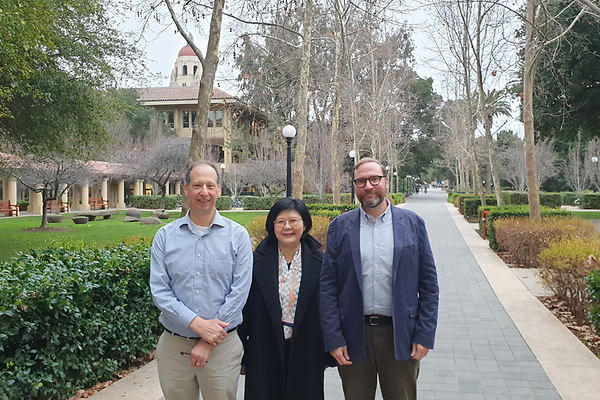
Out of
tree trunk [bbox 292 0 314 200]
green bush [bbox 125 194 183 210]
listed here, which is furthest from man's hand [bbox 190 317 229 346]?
green bush [bbox 125 194 183 210]

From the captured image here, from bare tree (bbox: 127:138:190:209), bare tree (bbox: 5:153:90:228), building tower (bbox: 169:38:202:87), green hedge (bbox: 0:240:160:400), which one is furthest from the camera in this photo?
building tower (bbox: 169:38:202:87)

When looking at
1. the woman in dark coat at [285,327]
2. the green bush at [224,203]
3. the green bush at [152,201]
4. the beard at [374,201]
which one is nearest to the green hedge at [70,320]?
the woman in dark coat at [285,327]

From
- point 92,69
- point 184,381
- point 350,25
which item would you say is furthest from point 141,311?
point 350,25

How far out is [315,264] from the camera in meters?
3.01

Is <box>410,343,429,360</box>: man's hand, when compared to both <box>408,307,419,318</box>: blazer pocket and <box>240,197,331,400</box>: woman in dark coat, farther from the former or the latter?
<box>240,197,331,400</box>: woman in dark coat

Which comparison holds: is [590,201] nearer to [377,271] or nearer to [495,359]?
[495,359]

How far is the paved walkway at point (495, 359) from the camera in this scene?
425 cm

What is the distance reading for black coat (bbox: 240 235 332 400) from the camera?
291 cm

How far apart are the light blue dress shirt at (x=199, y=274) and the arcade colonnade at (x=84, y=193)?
31.3 meters

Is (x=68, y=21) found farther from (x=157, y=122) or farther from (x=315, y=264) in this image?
(x=157, y=122)

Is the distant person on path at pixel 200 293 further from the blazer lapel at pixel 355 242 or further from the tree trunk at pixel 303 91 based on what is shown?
the tree trunk at pixel 303 91

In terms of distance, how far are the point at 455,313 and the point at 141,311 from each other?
4.59 meters

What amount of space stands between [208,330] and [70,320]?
75.7 inches

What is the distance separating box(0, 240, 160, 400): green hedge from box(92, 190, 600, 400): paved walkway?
0.31m
